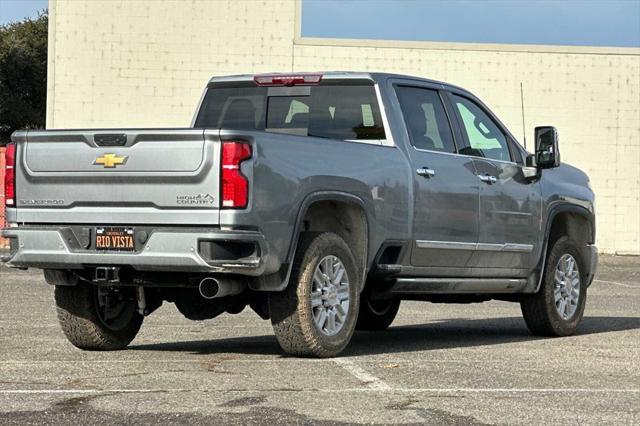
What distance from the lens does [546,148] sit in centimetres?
1188

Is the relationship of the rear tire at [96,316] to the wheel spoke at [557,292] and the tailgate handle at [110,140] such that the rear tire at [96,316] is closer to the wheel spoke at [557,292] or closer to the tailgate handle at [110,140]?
the tailgate handle at [110,140]

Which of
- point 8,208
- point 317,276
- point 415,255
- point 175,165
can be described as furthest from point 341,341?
point 8,208

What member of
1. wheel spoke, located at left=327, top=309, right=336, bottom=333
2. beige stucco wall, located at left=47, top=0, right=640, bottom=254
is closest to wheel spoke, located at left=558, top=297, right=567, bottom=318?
wheel spoke, located at left=327, top=309, right=336, bottom=333

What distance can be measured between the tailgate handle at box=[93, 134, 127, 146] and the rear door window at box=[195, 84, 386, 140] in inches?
74.3

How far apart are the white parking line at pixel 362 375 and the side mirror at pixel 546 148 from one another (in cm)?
313

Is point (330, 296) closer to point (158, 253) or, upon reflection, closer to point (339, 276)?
point (339, 276)

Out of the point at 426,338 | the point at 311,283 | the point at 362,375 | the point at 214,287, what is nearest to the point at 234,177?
the point at 214,287

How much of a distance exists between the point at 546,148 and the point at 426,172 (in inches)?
67.7

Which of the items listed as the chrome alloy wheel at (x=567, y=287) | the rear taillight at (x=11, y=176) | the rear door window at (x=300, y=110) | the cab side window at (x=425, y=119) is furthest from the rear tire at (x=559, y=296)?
the rear taillight at (x=11, y=176)

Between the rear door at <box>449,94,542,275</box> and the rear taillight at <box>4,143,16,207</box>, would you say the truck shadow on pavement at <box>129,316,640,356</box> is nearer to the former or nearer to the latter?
the rear door at <box>449,94,542,275</box>

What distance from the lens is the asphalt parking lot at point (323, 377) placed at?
23.1ft

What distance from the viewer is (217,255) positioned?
28.7 ft

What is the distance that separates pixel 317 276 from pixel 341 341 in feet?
1.69

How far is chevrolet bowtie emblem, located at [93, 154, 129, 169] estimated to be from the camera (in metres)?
9.10
